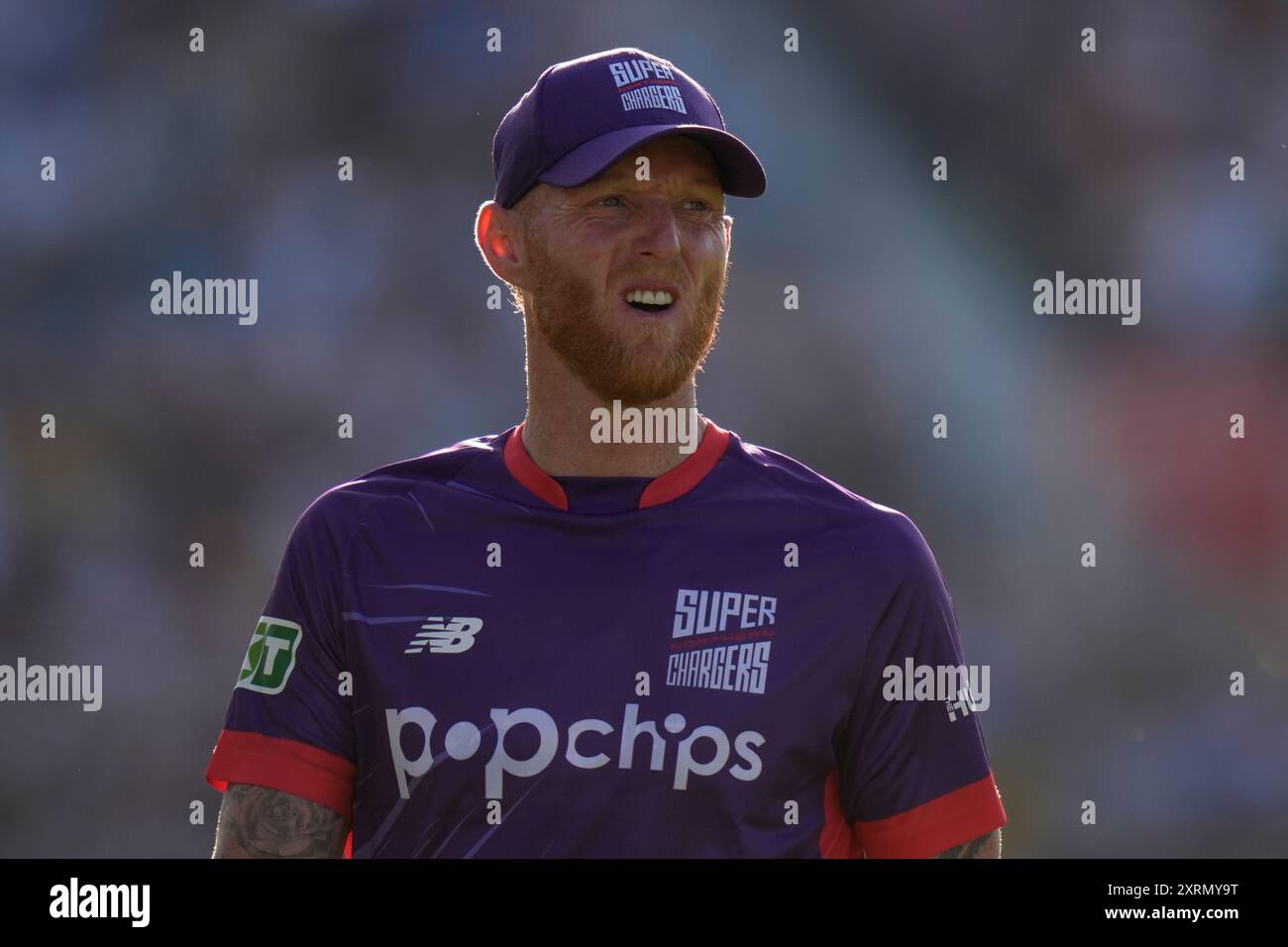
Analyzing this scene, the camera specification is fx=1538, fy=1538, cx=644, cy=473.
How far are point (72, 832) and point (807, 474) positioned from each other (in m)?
6.24

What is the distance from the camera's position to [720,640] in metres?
2.57

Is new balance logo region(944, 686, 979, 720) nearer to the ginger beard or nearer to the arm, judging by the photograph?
the ginger beard

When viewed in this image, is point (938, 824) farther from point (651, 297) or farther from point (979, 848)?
point (651, 297)

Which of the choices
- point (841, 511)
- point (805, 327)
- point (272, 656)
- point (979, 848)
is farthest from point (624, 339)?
point (805, 327)

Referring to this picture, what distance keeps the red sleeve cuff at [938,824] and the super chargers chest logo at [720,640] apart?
0.31m

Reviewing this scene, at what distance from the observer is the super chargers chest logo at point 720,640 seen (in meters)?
2.54

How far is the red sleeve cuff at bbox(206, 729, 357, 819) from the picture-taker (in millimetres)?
2570

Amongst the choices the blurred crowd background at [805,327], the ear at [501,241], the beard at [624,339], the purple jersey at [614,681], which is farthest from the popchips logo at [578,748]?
the blurred crowd background at [805,327]

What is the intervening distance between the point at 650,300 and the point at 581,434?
0.90 ft

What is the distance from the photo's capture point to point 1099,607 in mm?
8344

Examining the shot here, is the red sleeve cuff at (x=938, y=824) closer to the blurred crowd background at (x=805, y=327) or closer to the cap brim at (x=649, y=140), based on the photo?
the cap brim at (x=649, y=140)

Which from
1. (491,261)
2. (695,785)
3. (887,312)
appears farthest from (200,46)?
(695,785)

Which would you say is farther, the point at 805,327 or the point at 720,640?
the point at 805,327
